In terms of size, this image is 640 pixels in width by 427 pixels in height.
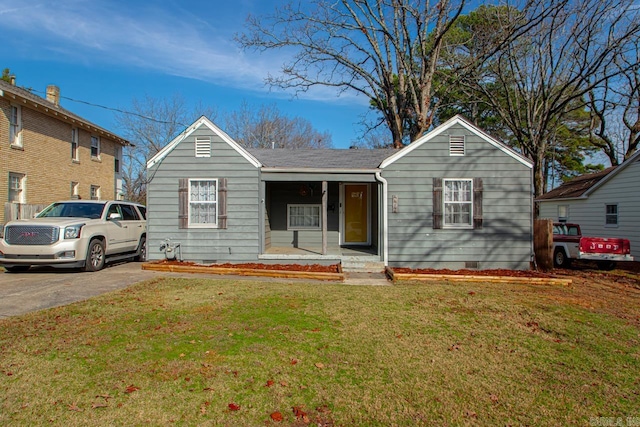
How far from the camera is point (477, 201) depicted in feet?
34.5

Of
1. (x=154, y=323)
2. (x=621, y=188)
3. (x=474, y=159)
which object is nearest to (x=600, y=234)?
(x=621, y=188)

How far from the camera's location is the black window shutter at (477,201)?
10.5m

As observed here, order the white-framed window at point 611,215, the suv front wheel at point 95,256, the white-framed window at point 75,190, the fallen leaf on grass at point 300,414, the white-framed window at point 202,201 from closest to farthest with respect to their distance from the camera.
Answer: the fallen leaf on grass at point 300,414 < the suv front wheel at point 95,256 < the white-framed window at point 202,201 < the white-framed window at point 611,215 < the white-framed window at point 75,190

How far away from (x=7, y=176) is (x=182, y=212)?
848 centimetres

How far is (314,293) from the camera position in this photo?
7.25 metres

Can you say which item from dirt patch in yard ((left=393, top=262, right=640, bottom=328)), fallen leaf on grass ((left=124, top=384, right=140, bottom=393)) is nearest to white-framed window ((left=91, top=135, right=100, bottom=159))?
dirt patch in yard ((left=393, top=262, right=640, bottom=328))

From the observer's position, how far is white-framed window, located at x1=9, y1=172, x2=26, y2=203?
14352mm

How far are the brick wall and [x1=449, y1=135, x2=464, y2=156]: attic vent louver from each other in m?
15.5

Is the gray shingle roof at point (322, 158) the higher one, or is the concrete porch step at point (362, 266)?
the gray shingle roof at point (322, 158)

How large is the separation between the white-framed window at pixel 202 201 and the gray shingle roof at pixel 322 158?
1702 mm

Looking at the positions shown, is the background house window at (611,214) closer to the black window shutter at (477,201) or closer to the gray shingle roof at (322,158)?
the black window shutter at (477,201)

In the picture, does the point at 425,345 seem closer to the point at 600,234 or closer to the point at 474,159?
the point at 474,159

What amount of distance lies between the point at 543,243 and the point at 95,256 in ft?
40.3

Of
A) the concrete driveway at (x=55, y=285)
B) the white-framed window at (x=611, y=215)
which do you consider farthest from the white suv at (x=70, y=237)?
the white-framed window at (x=611, y=215)
